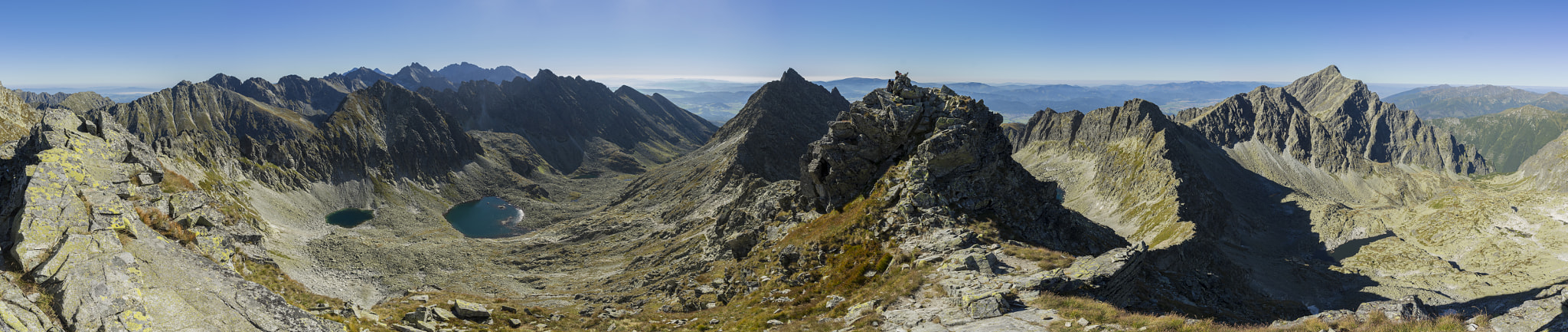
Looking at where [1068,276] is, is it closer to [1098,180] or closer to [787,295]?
[787,295]

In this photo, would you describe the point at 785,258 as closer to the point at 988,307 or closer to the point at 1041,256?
the point at 1041,256

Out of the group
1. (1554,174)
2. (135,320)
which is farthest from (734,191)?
(1554,174)

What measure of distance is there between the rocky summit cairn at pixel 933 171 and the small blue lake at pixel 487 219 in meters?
113

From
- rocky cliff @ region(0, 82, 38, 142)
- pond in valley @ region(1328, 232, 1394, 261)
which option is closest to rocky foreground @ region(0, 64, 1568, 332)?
rocky cliff @ region(0, 82, 38, 142)

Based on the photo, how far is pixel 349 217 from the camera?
149375 millimetres

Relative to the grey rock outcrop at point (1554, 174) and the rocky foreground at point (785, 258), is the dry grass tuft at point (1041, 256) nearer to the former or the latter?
the rocky foreground at point (785, 258)

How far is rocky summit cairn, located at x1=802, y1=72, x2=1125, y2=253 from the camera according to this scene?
3819 cm

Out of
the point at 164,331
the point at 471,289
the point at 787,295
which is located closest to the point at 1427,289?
the point at 787,295

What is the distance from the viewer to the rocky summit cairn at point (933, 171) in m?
38.2

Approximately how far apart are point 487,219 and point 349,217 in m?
34.6

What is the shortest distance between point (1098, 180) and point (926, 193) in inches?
7139

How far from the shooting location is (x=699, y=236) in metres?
82.2

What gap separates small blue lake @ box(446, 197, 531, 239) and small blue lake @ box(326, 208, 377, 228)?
2054cm

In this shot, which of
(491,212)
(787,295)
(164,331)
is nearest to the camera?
(164,331)
